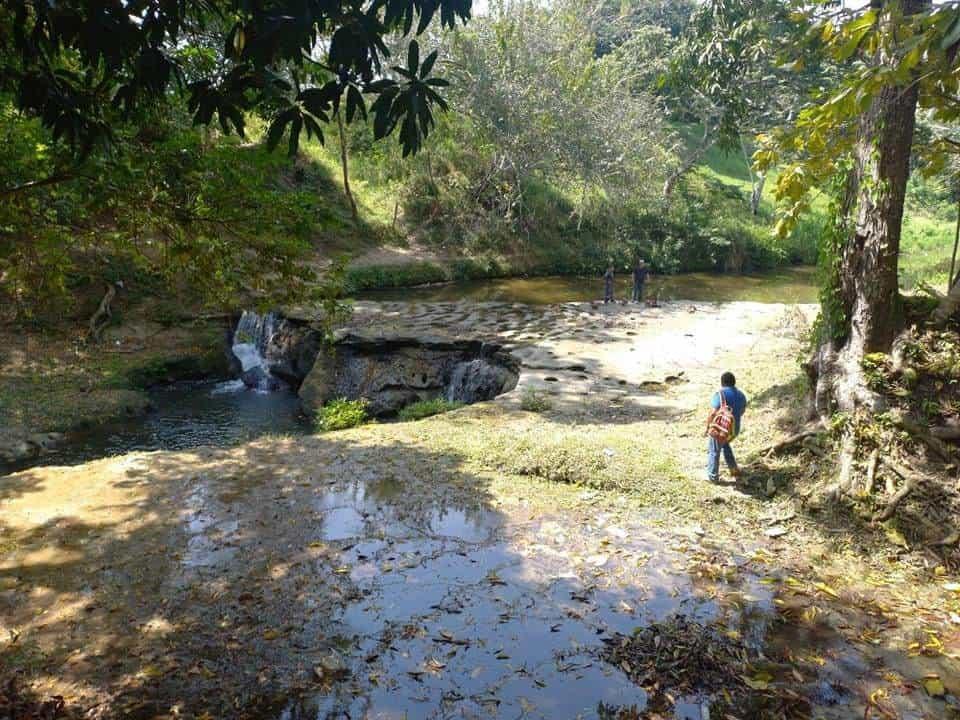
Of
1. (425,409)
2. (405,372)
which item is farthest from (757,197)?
(425,409)

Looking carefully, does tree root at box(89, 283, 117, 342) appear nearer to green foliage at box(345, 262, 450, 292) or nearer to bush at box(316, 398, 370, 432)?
bush at box(316, 398, 370, 432)

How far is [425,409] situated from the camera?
1298 centimetres

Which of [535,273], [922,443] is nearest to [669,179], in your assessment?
[535,273]

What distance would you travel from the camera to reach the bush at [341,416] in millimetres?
13055

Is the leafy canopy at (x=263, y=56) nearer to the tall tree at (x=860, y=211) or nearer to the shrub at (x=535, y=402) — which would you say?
the tall tree at (x=860, y=211)

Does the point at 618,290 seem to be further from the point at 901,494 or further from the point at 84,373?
the point at 901,494

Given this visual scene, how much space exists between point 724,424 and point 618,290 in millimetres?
19698

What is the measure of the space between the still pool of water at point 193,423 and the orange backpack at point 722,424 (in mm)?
8267

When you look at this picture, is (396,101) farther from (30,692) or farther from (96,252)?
(96,252)

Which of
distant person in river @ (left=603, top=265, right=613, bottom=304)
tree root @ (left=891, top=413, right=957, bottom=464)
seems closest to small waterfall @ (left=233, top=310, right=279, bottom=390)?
distant person in river @ (left=603, top=265, right=613, bottom=304)

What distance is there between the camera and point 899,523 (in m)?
6.87

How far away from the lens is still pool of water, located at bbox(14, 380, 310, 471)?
1276cm

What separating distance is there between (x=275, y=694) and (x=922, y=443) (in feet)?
21.2

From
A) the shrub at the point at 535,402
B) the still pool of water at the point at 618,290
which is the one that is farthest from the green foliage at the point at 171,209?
the still pool of water at the point at 618,290
